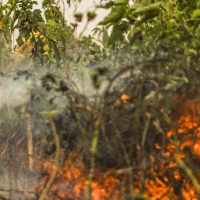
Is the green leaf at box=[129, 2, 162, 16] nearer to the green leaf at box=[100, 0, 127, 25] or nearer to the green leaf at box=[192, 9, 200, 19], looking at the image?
the green leaf at box=[100, 0, 127, 25]

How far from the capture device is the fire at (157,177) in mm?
3904

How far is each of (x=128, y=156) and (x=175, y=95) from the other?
615mm

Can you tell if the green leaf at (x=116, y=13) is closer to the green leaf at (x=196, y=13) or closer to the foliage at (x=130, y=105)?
the foliage at (x=130, y=105)

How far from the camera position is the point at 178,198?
4473 mm

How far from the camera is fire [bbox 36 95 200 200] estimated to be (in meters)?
Result: 3.90

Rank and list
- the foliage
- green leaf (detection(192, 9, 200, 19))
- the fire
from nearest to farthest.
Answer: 1. the foliage
2. the fire
3. green leaf (detection(192, 9, 200, 19))

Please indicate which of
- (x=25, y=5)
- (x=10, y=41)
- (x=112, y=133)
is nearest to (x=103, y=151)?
(x=112, y=133)

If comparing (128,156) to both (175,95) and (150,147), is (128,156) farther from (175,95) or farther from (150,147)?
(175,95)

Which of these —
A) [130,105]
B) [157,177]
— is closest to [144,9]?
[130,105]

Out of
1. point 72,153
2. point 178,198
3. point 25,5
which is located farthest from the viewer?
point 25,5

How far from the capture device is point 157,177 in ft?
13.9

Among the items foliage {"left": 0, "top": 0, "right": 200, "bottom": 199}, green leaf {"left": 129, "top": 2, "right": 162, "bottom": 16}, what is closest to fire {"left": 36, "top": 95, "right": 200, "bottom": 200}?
foliage {"left": 0, "top": 0, "right": 200, "bottom": 199}

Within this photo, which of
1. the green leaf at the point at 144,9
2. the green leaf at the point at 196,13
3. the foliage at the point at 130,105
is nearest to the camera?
the foliage at the point at 130,105

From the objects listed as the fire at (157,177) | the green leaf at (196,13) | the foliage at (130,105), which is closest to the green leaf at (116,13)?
the foliage at (130,105)
